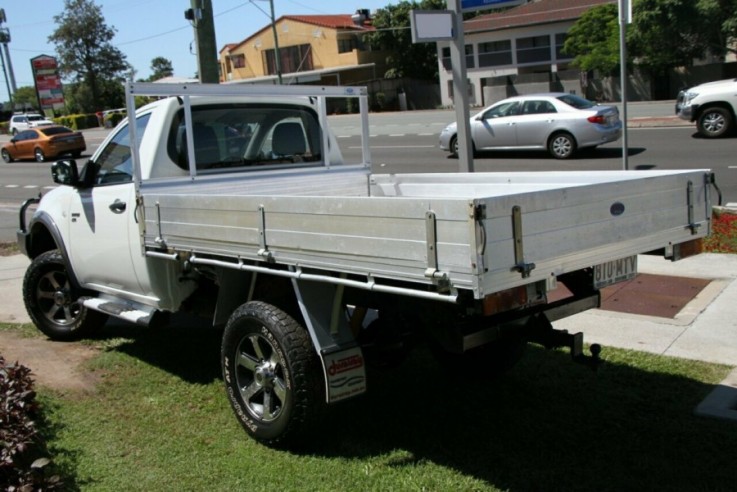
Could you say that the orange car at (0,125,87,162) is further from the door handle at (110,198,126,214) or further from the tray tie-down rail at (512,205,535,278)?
the tray tie-down rail at (512,205,535,278)

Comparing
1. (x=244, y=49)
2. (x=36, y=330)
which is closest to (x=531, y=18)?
(x=244, y=49)

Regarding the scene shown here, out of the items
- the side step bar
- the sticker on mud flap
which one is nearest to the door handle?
the side step bar

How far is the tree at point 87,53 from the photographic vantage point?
8350 cm

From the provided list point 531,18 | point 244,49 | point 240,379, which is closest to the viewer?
point 240,379

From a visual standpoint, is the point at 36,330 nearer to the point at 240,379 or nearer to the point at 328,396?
the point at 240,379

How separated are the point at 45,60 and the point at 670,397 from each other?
83.0 meters

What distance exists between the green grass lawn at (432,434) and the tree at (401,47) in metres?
58.1

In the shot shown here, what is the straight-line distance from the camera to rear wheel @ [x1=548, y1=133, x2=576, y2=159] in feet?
61.7

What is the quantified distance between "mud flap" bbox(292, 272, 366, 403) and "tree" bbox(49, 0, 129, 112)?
278 feet

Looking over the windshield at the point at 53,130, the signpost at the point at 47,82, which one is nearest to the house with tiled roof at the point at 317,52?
the signpost at the point at 47,82

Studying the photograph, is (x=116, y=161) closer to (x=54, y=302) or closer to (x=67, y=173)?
(x=67, y=173)

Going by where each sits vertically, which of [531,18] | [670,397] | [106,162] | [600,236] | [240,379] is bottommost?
[670,397]

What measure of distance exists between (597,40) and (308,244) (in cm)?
4445

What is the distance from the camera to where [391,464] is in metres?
4.30
